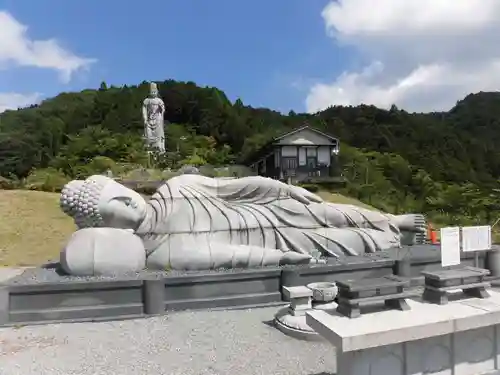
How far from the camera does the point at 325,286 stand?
5.27 metres

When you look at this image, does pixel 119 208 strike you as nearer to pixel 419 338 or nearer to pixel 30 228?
pixel 419 338

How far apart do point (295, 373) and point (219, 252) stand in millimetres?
2595

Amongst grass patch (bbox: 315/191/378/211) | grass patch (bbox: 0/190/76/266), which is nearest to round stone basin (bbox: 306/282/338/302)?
grass patch (bbox: 0/190/76/266)

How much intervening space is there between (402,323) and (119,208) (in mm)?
4276

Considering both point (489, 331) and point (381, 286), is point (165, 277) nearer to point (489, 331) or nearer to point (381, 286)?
point (381, 286)

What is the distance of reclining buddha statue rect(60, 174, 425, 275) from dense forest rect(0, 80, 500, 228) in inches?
419

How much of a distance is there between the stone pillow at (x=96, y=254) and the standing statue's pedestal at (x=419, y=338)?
344 centimetres

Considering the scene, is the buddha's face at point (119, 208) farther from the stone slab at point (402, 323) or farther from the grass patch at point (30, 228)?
the grass patch at point (30, 228)

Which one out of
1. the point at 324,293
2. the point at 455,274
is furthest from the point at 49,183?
the point at 455,274

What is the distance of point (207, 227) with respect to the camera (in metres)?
6.41

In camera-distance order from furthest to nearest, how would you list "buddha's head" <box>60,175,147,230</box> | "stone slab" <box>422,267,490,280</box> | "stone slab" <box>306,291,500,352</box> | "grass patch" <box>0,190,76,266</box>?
"grass patch" <box>0,190,76,266</box> < "buddha's head" <box>60,175,147,230</box> < "stone slab" <box>422,267,490,280</box> < "stone slab" <box>306,291,500,352</box>

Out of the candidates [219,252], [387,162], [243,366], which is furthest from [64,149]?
[243,366]

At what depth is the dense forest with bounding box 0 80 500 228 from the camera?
74.6 ft

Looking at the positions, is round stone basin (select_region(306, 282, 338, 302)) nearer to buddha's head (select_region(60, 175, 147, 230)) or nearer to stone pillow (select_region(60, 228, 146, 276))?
stone pillow (select_region(60, 228, 146, 276))
